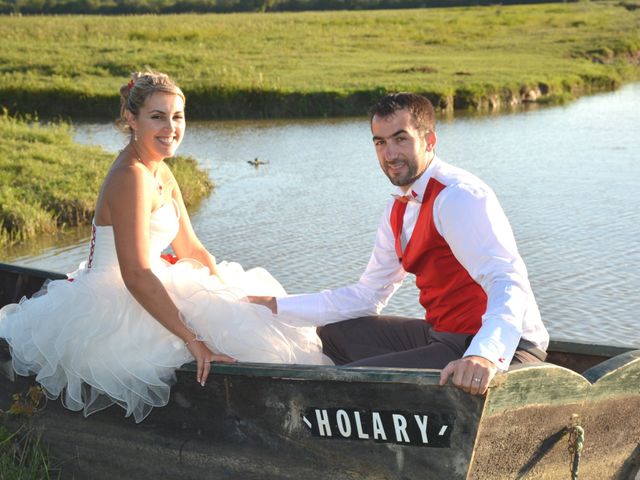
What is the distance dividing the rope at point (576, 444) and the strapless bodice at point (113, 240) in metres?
2.24

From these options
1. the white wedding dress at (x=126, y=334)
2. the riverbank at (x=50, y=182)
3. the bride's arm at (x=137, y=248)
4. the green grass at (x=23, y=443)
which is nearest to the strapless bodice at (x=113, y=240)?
the white wedding dress at (x=126, y=334)

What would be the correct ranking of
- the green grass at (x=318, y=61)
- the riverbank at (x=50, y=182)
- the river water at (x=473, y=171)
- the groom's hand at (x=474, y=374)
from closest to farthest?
the groom's hand at (x=474, y=374) < the river water at (x=473, y=171) < the riverbank at (x=50, y=182) < the green grass at (x=318, y=61)

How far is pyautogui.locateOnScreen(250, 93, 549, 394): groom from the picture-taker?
4406mm

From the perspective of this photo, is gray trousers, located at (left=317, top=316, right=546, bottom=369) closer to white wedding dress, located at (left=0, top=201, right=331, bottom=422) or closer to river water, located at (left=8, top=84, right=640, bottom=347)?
white wedding dress, located at (left=0, top=201, right=331, bottom=422)

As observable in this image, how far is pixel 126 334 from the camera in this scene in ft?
17.3

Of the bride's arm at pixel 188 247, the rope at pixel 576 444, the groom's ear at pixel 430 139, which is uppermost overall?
the groom's ear at pixel 430 139

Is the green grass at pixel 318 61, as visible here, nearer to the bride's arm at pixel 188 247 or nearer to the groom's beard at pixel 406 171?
the bride's arm at pixel 188 247

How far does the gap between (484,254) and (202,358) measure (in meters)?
1.39

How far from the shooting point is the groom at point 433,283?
4406 millimetres

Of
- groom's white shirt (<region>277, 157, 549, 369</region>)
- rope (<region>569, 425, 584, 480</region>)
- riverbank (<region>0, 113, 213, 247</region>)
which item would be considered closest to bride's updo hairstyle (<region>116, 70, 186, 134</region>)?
groom's white shirt (<region>277, 157, 549, 369</region>)

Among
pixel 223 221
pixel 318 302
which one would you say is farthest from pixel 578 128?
pixel 318 302

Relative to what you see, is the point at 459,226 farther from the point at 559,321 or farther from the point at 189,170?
the point at 189,170

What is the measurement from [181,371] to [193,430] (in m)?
0.29

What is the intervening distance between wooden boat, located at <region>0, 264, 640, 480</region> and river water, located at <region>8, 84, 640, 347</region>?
3.59 metres
